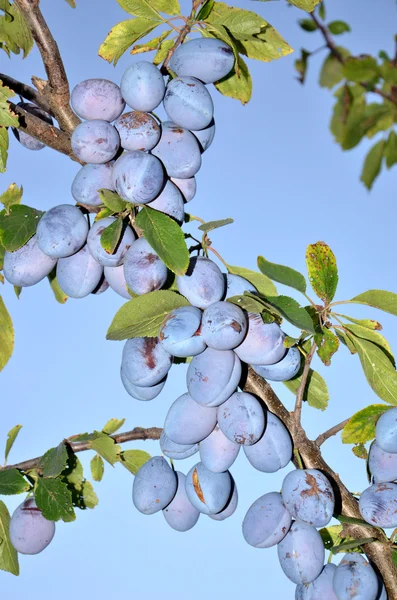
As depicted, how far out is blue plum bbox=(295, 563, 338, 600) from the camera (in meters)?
0.91

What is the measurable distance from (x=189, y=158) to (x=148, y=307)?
22 centimetres

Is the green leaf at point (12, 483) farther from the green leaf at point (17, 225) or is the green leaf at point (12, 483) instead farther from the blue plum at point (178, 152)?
the blue plum at point (178, 152)

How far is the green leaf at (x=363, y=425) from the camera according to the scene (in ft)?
3.05

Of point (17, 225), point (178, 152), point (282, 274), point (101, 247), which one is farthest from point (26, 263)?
point (282, 274)

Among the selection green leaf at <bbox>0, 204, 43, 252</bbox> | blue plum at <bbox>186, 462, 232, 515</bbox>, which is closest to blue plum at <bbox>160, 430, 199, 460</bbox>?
blue plum at <bbox>186, 462, 232, 515</bbox>

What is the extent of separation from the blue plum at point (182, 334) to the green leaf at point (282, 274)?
4.2 inches

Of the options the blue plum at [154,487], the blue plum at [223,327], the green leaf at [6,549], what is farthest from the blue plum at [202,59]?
the green leaf at [6,549]

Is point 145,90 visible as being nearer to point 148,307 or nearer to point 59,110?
point 59,110

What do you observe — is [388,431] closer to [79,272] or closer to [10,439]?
[79,272]

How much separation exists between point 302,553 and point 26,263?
561 millimetres

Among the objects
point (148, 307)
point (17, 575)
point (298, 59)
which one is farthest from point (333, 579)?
point (298, 59)

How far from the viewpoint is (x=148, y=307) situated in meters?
0.81

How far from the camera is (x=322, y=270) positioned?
0.94 m

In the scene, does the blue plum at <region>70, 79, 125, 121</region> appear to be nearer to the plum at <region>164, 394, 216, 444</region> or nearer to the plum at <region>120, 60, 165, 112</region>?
the plum at <region>120, 60, 165, 112</region>
